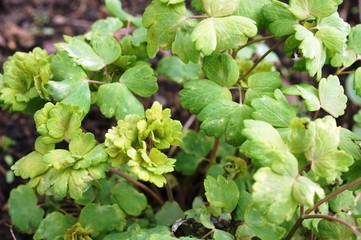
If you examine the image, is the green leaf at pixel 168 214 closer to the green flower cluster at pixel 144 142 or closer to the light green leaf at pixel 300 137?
the green flower cluster at pixel 144 142

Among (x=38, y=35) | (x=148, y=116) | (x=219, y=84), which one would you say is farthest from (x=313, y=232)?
(x=38, y=35)

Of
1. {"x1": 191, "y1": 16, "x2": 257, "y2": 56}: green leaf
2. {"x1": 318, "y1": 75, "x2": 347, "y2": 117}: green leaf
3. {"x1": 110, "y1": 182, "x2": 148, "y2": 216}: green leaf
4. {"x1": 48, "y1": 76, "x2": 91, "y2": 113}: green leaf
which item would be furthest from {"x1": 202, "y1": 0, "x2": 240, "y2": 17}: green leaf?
{"x1": 110, "y1": 182, "x2": 148, "y2": 216}: green leaf

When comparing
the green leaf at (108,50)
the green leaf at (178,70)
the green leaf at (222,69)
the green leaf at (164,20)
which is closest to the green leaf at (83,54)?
the green leaf at (108,50)

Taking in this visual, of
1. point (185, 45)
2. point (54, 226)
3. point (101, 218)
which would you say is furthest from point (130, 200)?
point (185, 45)

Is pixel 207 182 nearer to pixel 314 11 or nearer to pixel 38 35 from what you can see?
pixel 314 11

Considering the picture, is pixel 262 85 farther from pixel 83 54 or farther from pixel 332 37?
pixel 83 54

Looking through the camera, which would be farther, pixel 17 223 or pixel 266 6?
pixel 17 223
